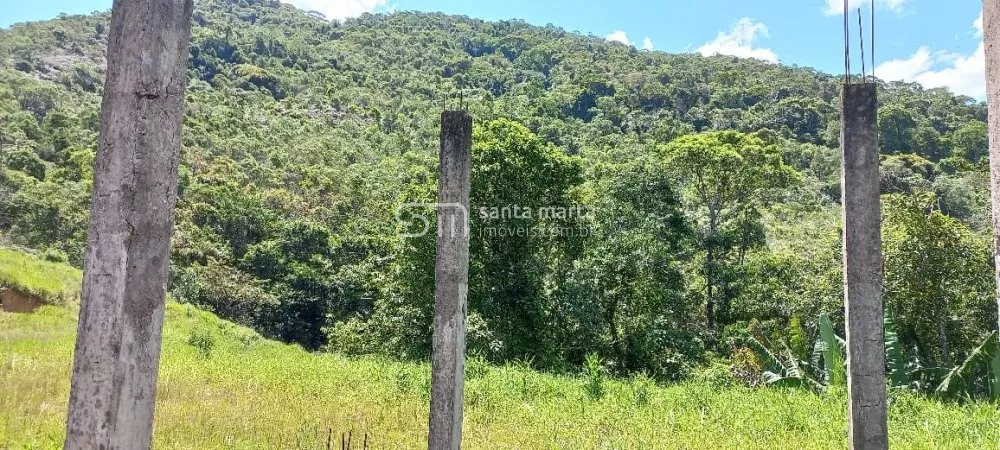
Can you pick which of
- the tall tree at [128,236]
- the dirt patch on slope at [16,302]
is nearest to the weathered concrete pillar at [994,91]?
the tall tree at [128,236]

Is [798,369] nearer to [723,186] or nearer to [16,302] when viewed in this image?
[723,186]

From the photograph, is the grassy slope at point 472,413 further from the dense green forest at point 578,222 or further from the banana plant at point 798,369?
the dense green forest at point 578,222

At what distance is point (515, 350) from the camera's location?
14.9 meters

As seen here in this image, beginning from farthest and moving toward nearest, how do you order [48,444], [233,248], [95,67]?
[95,67] → [233,248] → [48,444]

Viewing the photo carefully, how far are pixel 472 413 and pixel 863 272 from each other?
497 centimetres

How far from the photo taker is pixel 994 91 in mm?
2266

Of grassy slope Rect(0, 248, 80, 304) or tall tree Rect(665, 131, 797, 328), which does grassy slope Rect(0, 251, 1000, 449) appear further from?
tall tree Rect(665, 131, 797, 328)

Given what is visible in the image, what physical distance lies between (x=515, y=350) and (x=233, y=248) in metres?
17.8

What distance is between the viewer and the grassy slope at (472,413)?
5.77 m

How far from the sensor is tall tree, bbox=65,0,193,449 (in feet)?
6.43

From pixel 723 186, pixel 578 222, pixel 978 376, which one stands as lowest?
pixel 978 376

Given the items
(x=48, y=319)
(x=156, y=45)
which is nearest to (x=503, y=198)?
(x=48, y=319)

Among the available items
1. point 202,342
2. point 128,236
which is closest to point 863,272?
point 128,236

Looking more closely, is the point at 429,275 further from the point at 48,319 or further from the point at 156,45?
the point at 156,45
